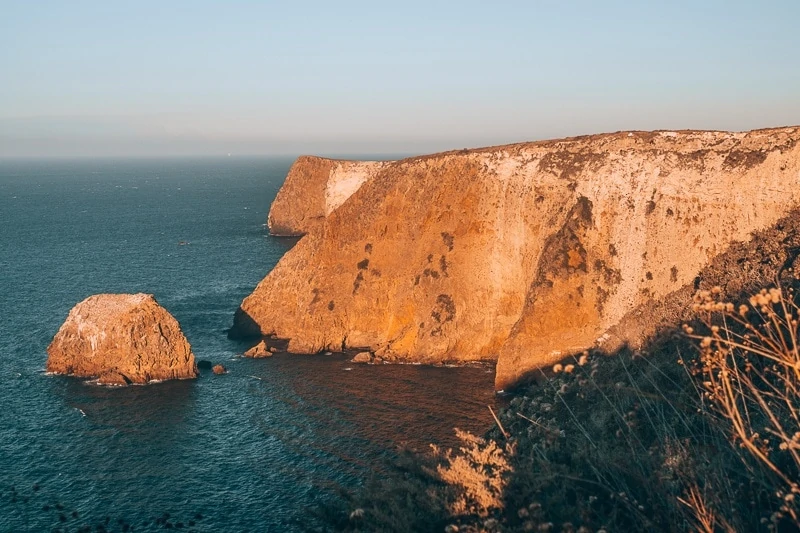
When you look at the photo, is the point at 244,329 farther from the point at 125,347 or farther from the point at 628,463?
the point at 628,463

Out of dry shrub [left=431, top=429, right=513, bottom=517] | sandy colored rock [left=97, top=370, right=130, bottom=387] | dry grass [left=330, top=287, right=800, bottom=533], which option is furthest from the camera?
sandy colored rock [left=97, top=370, right=130, bottom=387]

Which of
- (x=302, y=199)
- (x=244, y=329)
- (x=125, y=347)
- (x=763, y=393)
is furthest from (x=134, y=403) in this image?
(x=302, y=199)

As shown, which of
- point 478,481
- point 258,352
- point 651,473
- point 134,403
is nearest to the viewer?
point 651,473

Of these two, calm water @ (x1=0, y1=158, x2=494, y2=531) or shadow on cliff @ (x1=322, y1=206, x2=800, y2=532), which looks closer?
shadow on cliff @ (x1=322, y1=206, x2=800, y2=532)

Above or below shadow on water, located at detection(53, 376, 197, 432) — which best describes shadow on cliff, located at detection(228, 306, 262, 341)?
above

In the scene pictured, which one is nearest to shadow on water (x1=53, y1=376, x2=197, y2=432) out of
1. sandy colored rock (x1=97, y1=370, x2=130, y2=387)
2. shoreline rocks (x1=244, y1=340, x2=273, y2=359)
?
sandy colored rock (x1=97, y1=370, x2=130, y2=387)

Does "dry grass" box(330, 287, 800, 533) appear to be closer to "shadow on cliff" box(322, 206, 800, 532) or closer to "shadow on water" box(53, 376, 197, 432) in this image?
"shadow on cliff" box(322, 206, 800, 532)
